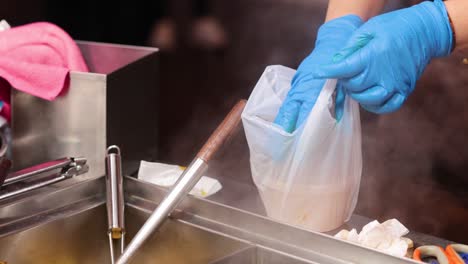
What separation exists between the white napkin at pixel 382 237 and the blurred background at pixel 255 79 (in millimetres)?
917

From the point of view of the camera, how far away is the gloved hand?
1192mm

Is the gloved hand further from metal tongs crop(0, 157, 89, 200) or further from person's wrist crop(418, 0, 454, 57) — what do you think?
metal tongs crop(0, 157, 89, 200)

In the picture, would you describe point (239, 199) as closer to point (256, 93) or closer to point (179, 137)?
point (256, 93)

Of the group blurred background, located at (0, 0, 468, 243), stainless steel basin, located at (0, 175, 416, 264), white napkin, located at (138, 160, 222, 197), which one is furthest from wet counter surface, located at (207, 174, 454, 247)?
blurred background, located at (0, 0, 468, 243)

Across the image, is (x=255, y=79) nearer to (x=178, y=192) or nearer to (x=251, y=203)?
(x=251, y=203)

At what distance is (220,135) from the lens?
126 cm

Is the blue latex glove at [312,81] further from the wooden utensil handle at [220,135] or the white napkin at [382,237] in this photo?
the white napkin at [382,237]

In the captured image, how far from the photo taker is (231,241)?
1216 millimetres

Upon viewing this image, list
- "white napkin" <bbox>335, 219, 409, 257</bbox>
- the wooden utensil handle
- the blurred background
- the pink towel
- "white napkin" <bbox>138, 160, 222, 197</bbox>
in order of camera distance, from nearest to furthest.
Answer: "white napkin" <bbox>335, 219, 409, 257</bbox> < the wooden utensil handle < "white napkin" <bbox>138, 160, 222, 197</bbox> < the pink towel < the blurred background

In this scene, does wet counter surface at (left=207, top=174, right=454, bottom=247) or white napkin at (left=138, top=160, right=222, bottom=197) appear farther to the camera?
white napkin at (left=138, top=160, right=222, bottom=197)

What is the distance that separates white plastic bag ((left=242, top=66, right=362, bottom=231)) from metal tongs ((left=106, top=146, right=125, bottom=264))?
0.87ft

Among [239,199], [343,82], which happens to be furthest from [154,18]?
[343,82]

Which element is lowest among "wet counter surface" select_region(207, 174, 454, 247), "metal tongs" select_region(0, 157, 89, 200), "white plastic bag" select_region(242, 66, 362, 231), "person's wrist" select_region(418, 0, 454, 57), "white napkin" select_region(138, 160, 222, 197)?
"wet counter surface" select_region(207, 174, 454, 247)

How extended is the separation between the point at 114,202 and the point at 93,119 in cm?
33
